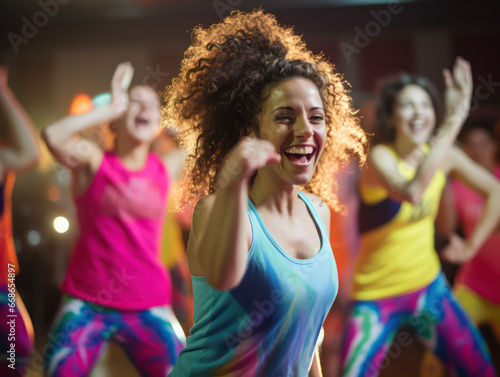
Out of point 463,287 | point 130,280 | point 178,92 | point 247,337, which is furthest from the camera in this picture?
point 463,287

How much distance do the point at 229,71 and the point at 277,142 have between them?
9.3 inches

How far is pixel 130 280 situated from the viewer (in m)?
1.93

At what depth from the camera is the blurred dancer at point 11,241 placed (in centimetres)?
193

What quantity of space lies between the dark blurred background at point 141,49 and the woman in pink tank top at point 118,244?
10cm

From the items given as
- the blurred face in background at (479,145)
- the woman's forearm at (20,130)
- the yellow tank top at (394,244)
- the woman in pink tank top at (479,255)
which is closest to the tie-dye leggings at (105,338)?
the woman's forearm at (20,130)

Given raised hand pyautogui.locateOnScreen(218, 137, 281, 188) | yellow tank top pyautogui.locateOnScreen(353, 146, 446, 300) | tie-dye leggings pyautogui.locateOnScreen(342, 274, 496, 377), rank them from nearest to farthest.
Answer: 1. raised hand pyautogui.locateOnScreen(218, 137, 281, 188)
2. tie-dye leggings pyautogui.locateOnScreen(342, 274, 496, 377)
3. yellow tank top pyautogui.locateOnScreen(353, 146, 446, 300)

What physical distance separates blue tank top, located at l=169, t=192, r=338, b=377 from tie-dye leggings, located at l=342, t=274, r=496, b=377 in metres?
1.02

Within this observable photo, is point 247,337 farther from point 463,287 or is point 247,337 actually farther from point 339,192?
point 463,287

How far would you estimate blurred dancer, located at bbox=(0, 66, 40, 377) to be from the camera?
1932 mm

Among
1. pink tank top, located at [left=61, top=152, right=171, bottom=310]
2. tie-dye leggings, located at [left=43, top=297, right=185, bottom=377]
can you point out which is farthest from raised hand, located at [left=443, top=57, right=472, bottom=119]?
tie-dye leggings, located at [left=43, top=297, right=185, bottom=377]

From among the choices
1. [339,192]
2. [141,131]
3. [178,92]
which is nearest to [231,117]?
[178,92]

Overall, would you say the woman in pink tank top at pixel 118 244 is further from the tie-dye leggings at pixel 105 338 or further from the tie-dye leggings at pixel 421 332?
the tie-dye leggings at pixel 421 332

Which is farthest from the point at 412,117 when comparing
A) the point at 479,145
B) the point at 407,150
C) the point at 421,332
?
the point at 421,332

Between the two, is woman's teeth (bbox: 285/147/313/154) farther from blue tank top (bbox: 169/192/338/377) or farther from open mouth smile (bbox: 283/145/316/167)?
blue tank top (bbox: 169/192/338/377)
